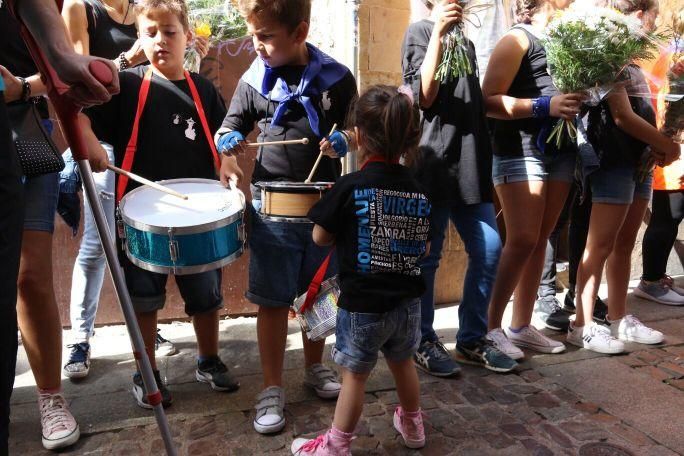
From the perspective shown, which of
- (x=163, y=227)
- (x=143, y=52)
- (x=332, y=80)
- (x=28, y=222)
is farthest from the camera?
(x=143, y=52)

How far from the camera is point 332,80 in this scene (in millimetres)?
2789

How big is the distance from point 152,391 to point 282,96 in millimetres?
1441

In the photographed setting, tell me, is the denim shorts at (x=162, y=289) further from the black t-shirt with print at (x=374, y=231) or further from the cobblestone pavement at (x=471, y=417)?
the black t-shirt with print at (x=374, y=231)

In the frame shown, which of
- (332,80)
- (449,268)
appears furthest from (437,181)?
(449,268)

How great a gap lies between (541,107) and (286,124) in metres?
1.47

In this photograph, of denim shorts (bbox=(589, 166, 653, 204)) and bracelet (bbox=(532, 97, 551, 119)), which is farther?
denim shorts (bbox=(589, 166, 653, 204))

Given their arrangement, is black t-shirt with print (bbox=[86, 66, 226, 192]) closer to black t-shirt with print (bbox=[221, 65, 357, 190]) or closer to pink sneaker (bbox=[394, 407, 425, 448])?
black t-shirt with print (bbox=[221, 65, 357, 190])

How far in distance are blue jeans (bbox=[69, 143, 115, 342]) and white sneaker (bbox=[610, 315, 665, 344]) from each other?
328 cm

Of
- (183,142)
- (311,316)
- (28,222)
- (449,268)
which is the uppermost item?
(183,142)

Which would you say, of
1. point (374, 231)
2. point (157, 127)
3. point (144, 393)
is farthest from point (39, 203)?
point (374, 231)

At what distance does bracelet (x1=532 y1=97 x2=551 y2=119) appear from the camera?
10.6 ft

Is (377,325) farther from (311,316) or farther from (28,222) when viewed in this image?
(28,222)

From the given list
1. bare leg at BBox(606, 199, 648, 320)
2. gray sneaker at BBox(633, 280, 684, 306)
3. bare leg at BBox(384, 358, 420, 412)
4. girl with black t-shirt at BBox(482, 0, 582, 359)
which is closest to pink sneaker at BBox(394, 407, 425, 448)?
bare leg at BBox(384, 358, 420, 412)

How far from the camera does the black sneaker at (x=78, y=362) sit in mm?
3285
